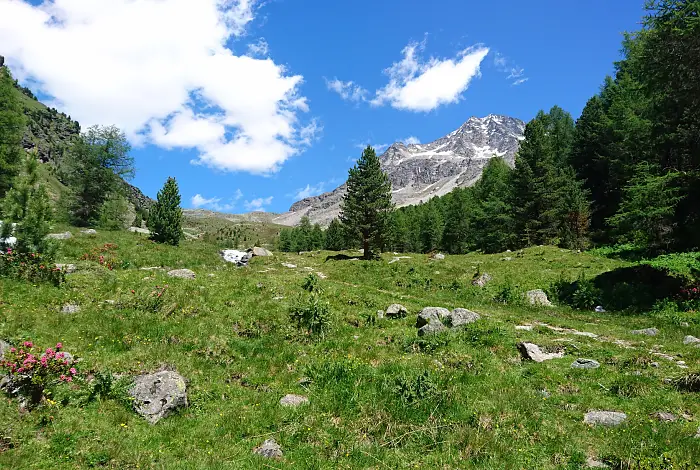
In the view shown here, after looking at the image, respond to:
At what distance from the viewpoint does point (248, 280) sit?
20859 mm

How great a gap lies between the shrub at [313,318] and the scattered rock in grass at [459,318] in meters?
5.18

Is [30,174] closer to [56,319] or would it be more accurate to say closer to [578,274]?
[56,319]

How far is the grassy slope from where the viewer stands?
7.39m

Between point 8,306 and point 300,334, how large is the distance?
9965 millimetres

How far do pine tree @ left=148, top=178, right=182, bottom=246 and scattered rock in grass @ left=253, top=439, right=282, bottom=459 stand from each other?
141 ft

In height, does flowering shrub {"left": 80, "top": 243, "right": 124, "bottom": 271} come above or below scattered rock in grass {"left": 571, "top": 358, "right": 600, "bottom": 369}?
above

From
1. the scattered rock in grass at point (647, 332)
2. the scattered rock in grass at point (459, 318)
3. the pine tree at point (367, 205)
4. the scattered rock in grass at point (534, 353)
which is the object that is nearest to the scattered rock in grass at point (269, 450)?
the scattered rock in grass at point (534, 353)

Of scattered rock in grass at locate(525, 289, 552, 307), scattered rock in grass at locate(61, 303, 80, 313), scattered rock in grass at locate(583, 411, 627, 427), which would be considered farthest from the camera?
scattered rock in grass at locate(525, 289, 552, 307)

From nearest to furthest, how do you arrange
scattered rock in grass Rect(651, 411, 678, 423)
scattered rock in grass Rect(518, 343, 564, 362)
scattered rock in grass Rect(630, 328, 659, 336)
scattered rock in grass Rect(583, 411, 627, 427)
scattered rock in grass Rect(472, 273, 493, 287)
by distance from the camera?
1. scattered rock in grass Rect(651, 411, 678, 423)
2. scattered rock in grass Rect(583, 411, 627, 427)
3. scattered rock in grass Rect(518, 343, 564, 362)
4. scattered rock in grass Rect(630, 328, 659, 336)
5. scattered rock in grass Rect(472, 273, 493, 287)

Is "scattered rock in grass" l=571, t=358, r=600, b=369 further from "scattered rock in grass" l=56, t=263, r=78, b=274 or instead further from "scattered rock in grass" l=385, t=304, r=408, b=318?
"scattered rock in grass" l=56, t=263, r=78, b=274

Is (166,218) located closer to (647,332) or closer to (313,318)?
(313,318)

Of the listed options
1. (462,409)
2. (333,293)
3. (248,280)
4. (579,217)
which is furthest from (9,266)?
(579,217)

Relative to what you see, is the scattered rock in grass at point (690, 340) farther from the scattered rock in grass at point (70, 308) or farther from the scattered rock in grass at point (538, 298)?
the scattered rock in grass at point (70, 308)

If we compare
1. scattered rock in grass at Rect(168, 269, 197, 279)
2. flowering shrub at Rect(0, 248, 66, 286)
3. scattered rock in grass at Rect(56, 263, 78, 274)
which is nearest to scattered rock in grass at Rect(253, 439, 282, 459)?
flowering shrub at Rect(0, 248, 66, 286)
